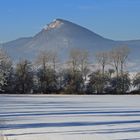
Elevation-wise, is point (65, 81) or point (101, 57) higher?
point (101, 57)

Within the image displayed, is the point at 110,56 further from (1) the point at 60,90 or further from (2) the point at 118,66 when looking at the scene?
(1) the point at 60,90

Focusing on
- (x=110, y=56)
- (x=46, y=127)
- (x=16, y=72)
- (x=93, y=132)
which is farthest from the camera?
(x=110, y=56)

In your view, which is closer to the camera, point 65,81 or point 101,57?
point 65,81

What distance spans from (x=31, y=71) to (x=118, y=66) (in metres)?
16.1

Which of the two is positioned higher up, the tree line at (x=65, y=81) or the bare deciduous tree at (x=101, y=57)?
the bare deciduous tree at (x=101, y=57)

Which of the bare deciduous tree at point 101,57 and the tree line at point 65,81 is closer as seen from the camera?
the tree line at point 65,81

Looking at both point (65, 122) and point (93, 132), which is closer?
point (93, 132)

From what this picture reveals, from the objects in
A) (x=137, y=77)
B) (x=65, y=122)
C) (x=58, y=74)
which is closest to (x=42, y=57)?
(x=58, y=74)

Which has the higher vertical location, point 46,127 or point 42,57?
point 42,57

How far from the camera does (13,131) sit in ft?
58.2

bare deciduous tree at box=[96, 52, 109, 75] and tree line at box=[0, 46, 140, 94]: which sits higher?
bare deciduous tree at box=[96, 52, 109, 75]

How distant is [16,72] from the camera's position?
62312 mm

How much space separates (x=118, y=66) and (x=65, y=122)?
2163 inches

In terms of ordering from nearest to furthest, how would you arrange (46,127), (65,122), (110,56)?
(46,127) → (65,122) → (110,56)
